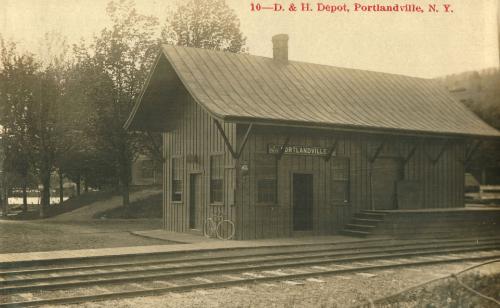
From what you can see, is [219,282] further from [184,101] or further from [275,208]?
[184,101]

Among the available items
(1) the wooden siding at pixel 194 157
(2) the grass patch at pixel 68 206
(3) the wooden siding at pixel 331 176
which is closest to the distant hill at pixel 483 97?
(3) the wooden siding at pixel 331 176

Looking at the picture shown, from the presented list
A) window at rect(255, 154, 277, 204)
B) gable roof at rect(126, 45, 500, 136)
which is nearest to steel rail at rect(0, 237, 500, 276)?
window at rect(255, 154, 277, 204)

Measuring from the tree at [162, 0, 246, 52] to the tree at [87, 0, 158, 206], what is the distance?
12.9 feet

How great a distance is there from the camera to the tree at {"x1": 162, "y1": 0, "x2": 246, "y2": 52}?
36125 mm

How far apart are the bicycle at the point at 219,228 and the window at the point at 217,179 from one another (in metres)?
0.54

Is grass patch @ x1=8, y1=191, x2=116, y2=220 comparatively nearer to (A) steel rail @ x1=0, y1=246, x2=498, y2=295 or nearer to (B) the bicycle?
(B) the bicycle

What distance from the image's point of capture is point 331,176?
695 inches

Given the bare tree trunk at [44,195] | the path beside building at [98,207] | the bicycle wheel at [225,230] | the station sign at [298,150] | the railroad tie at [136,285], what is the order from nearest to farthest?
1. the railroad tie at [136,285]
2. the bicycle wheel at [225,230]
3. the station sign at [298,150]
4. the path beside building at [98,207]
5. the bare tree trunk at [44,195]

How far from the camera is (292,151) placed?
16688mm

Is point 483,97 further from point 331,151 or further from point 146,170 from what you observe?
point 146,170

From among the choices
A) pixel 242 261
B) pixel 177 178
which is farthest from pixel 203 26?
pixel 242 261

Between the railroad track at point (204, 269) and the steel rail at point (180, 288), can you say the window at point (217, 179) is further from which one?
the steel rail at point (180, 288)

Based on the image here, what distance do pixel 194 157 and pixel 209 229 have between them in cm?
231

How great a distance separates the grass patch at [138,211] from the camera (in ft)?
99.1
